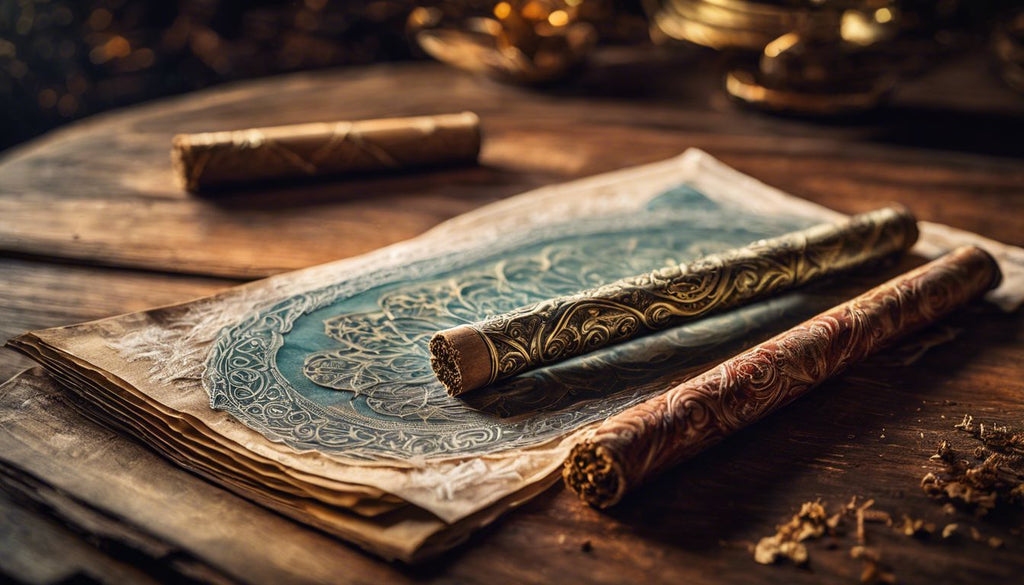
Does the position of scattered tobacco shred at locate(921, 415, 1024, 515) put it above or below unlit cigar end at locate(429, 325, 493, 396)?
below

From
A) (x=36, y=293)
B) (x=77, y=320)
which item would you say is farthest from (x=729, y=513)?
(x=36, y=293)

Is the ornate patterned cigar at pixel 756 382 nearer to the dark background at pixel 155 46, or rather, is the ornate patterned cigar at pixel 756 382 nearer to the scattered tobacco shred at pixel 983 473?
the scattered tobacco shred at pixel 983 473

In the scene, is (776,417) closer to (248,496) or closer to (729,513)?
(729,513)

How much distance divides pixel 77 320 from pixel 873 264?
1030mm

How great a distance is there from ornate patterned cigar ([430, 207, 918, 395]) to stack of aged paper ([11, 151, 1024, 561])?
36 mm

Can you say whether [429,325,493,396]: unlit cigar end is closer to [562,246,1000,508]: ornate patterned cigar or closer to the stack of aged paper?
the stack of aged paper

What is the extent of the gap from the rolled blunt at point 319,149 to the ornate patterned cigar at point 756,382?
83cm

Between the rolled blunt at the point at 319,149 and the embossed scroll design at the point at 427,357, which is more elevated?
the rolled blunt at the point at 319,149

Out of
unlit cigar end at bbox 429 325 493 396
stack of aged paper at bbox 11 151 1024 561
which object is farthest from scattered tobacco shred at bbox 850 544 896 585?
unlit cigar end at bbox 429 325 493 396

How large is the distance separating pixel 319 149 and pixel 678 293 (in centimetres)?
76

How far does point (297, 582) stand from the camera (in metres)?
0.63

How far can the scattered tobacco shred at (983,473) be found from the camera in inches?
29.0

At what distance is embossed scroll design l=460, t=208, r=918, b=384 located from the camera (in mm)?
860

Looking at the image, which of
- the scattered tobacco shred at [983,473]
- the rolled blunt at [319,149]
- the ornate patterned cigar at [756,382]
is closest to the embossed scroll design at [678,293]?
the ornate patterned cigar at [756,382]
